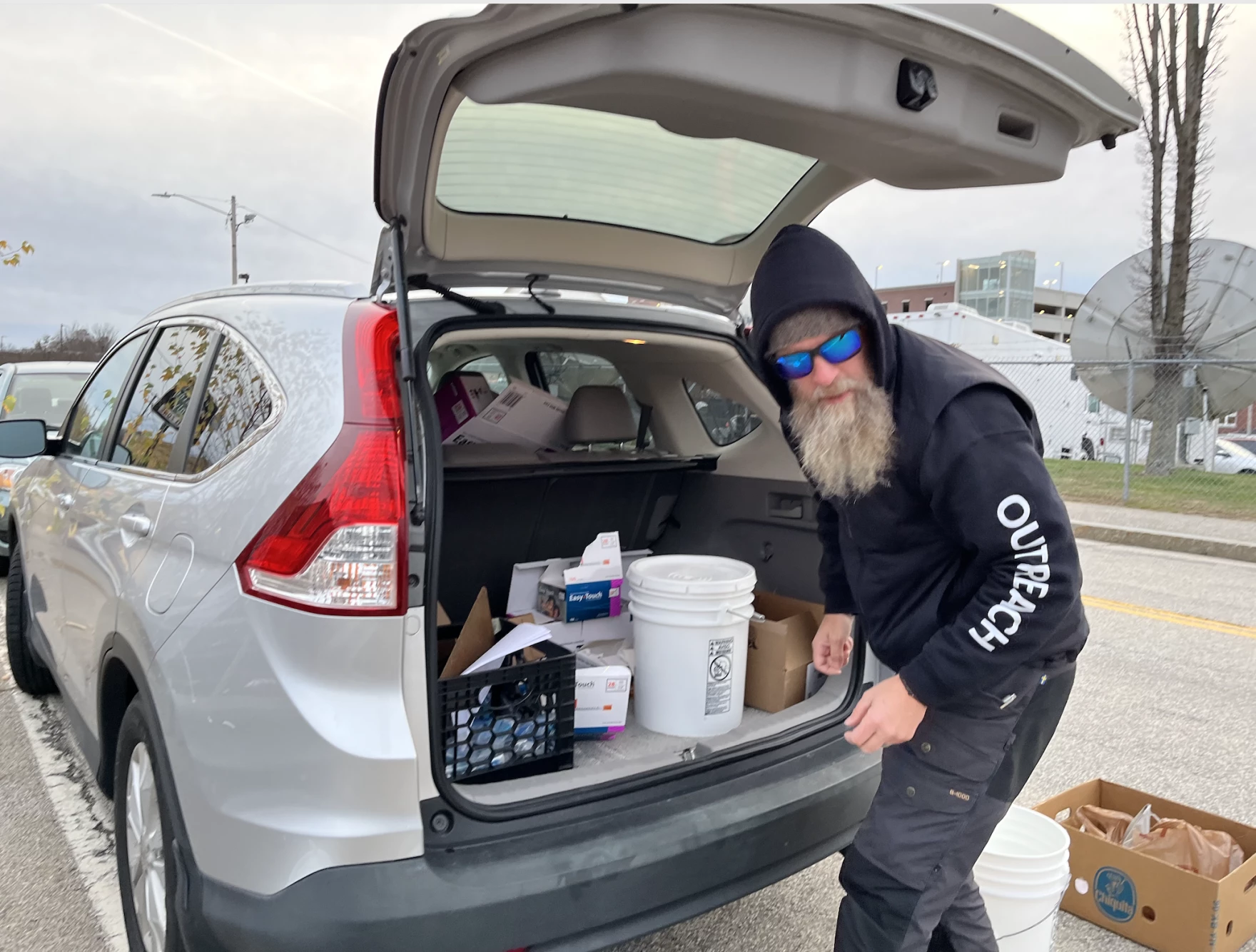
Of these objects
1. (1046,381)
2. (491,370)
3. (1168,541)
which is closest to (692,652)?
(491,370)

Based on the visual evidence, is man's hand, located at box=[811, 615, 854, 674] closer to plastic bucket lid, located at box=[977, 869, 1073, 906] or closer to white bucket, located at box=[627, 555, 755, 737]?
white bucket, located at box=[627, 555, 755, 737]

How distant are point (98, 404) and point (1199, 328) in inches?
619

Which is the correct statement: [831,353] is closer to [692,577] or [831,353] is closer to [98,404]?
[692,577]

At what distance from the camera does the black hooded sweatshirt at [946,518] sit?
5.38 ft

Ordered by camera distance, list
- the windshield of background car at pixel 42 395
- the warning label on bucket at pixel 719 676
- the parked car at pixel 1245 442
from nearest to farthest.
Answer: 1. the warning label on bucket at pixel 719 676
2. the windshield of background car at pixel 42 395
3. the parked car at pixel 1245 442

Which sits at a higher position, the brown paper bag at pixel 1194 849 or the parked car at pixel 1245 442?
the parked car at pixel 1245 442

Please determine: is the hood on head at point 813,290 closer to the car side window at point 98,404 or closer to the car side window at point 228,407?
the car side window at point 228,407

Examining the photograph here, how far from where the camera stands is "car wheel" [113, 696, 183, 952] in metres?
1.89

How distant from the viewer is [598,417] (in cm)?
355

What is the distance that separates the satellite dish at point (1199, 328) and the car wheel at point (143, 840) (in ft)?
43.5

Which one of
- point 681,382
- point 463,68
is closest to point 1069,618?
point 463,68

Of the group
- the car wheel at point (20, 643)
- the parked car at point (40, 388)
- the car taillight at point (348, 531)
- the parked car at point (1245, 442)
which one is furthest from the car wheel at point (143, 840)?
the parked car at point (1245, 442)

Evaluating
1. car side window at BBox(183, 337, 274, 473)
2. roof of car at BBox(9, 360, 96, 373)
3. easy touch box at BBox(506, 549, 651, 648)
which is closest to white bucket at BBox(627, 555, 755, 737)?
easy touch box at BBox(506, 549, 651, 648)

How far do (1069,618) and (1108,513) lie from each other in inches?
414
